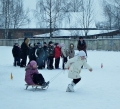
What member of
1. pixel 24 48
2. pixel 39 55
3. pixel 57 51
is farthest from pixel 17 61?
pixel 57 51

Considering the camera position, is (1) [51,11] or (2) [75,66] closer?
(2) [75,66]

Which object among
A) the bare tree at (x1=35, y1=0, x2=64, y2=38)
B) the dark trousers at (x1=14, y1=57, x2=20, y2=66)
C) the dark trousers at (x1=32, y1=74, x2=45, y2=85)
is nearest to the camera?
the dark trousers at (x1=32, y1=74, x2=45, y2=85)

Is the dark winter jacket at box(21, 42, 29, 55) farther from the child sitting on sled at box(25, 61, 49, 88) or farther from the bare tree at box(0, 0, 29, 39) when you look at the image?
the bare tree at box(0, 0, 29, 39)

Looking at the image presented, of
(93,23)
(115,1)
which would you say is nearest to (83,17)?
(93,23)

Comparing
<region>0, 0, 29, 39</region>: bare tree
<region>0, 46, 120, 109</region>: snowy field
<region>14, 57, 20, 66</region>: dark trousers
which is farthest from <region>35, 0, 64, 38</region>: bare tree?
→ <region>0, 46, 120, 109</region>: snowy field

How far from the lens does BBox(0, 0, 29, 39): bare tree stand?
63.7 meters

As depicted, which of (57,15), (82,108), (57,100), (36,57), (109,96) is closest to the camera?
(82,108)

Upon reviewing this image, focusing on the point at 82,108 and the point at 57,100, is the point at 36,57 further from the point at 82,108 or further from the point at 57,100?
the point at 82,108

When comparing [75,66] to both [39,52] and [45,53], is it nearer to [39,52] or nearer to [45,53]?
[39,52]

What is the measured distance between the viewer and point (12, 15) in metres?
66.3

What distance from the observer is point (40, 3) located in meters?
62.3

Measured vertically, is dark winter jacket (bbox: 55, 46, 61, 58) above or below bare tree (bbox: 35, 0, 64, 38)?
below

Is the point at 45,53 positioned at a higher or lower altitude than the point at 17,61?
higher

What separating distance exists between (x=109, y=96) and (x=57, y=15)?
168 feet
